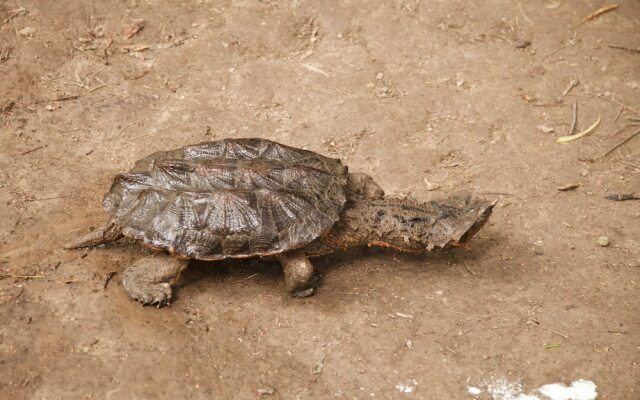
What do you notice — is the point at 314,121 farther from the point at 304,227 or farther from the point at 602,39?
the point at 602,39

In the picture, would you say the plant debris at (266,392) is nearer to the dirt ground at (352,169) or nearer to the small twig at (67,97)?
the dirt ground at (352,169)

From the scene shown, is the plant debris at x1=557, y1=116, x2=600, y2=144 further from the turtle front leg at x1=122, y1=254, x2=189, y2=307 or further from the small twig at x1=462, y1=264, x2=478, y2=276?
the turtle front leg at x1=122, y1=254, x2=189, y2=307

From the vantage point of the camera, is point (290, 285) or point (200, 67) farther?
point (200, 67)

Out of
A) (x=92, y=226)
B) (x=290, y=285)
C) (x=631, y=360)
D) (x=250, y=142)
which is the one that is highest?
(x=250, y=142)

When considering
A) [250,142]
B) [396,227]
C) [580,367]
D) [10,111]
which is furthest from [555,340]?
[10,111]

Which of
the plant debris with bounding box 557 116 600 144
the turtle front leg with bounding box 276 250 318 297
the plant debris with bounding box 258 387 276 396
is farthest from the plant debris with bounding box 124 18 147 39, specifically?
the plant debris with bounding box 557 116 600 144

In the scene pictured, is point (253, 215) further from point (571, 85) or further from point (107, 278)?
point (571, 85)

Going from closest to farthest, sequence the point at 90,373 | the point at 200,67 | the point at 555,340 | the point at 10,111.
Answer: the point at 90,373, the point at 555,340, the point at 10,111, the point at 200,67

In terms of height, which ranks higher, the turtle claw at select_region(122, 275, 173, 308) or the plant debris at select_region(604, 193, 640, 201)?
the turtle claw at select_region(122, 275, 173, 308)

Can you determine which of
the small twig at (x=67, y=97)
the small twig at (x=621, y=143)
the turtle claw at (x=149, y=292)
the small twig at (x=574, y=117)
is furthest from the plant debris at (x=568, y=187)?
the small twig at (x=67, y=97)
